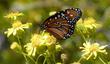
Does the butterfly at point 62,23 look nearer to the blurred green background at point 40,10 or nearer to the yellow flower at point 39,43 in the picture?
the yellow flower at point 39,43

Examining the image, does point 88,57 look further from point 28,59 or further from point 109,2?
point 109,2

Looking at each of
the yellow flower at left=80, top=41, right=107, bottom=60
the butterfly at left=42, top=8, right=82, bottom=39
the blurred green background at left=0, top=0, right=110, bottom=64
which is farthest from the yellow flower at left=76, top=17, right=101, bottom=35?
the blurred green background at left=0, top=0, right=110, bottom=64

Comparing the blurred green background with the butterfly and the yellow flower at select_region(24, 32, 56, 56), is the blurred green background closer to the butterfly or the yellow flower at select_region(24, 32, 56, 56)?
the butterfly

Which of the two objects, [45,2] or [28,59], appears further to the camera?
[45,2]

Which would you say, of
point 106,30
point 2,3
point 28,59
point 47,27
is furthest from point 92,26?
point 2,3

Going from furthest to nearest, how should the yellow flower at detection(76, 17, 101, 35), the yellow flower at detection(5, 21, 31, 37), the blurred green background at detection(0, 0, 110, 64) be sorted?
the blurred green background at detection(0, 0, 110, 64)
the yellow flower at detection(5, 21, 31, 37)
the yellow flower at detection(76, 17, 101, 35)

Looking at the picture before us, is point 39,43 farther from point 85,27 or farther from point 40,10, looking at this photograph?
A: point 40,10
